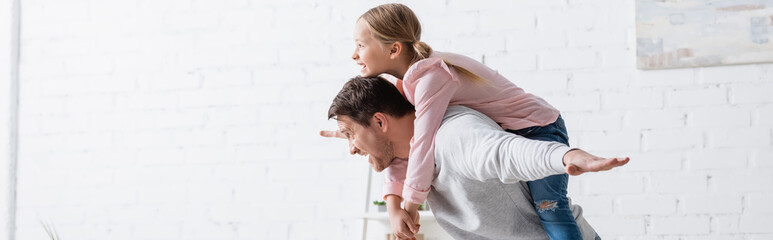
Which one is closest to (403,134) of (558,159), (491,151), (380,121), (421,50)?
(380,121)

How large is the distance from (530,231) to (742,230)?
1.59m

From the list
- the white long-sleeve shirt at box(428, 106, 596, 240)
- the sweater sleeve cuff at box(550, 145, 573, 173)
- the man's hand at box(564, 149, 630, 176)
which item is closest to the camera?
the man's hand at box(564, 149, 630, 176)

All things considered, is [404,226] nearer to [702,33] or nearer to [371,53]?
[371,53]

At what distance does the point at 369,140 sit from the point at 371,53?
216 mm

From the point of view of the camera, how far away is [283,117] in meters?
3.39

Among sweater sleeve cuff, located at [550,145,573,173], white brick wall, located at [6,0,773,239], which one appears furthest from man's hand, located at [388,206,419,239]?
white brick wall, located at [6,0,773,239]

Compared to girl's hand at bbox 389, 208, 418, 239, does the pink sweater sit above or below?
above

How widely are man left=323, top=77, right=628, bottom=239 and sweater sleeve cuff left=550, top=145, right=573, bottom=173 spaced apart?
0.8 inches

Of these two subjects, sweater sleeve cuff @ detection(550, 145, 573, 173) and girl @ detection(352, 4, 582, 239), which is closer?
sweater sleeve cuff @ detection(550, 145, 573, 173)

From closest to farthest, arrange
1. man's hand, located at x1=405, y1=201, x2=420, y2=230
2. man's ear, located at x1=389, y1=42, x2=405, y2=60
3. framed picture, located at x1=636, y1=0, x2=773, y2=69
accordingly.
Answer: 1. man's hand, located at x1=405, y1=201, x2=420, y2=230
2. man's ear, located at x1=389, y1=42, x2=405, y2=60
3. framed picture, located at x1=636, y1=0, x2=773, y2=69

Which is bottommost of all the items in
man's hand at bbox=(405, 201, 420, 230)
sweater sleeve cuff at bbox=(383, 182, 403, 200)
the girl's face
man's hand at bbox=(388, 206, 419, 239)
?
man's hand at bbox=(388, 206, 419, 239)

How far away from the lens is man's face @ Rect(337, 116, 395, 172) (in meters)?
1.79

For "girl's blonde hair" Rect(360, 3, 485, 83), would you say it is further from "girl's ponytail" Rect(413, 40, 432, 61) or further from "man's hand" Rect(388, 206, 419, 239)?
"man's hand" Rect(388, 206, 419, 239)

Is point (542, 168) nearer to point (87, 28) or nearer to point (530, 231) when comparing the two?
point (530, 231)
